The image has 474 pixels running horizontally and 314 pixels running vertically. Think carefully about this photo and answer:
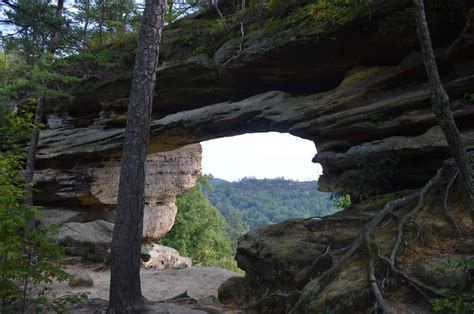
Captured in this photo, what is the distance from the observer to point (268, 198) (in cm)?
11244

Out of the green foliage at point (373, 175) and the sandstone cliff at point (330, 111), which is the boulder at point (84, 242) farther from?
the green foliage at point (373, 175)

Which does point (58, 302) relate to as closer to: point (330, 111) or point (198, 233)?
point (330, 111)

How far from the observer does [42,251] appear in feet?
14.9

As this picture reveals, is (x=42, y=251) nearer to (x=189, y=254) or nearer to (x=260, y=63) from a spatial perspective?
(x=260, y=63)

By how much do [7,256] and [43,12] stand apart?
7.78 meters

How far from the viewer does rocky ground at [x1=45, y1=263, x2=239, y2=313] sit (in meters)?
6.97

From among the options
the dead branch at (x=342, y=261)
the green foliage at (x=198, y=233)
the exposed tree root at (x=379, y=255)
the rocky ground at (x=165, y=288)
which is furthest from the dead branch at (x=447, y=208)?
the green foliage at (x=198, y=233)

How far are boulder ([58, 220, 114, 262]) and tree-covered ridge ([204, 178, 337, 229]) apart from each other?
80.1 m

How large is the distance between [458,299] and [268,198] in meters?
110

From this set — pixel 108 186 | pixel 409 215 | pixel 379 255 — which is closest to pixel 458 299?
pixel 379 255

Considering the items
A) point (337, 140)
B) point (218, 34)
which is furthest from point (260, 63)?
point (337, 140)

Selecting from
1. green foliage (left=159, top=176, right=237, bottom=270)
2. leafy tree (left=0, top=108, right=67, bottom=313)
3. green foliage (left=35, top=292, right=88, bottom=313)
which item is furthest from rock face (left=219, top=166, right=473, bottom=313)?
green foliage (left=159, top=176, right=237, bottom=270)

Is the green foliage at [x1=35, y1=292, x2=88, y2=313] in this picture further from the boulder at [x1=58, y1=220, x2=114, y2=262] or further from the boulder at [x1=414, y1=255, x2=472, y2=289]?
the boulder at [x1=58, y1=220, x2=114, y2=262]

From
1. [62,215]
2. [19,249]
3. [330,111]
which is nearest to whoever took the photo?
[19,249]
